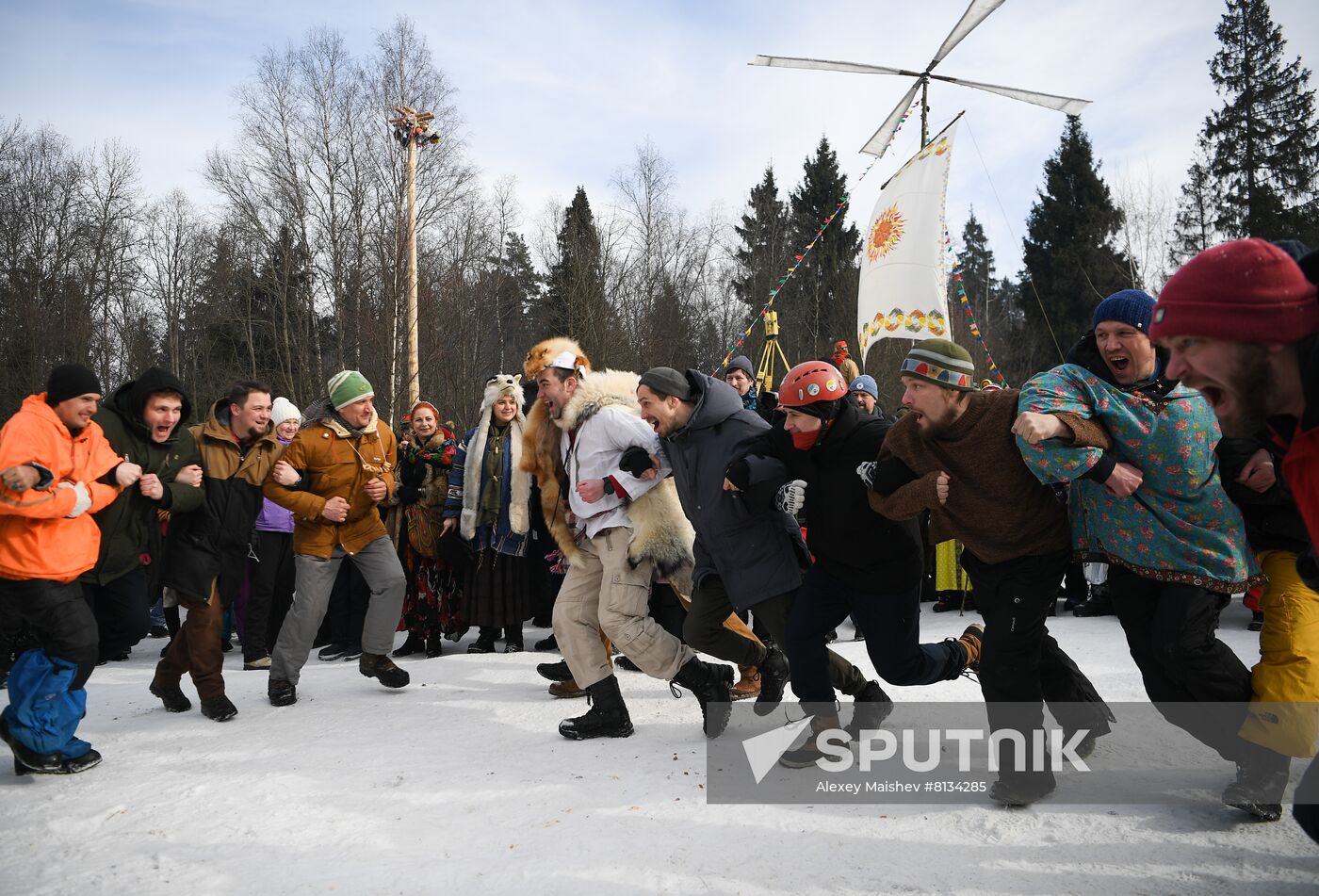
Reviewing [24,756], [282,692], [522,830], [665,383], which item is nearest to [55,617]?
[24,756]

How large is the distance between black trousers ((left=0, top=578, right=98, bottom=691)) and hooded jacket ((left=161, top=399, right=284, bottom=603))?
0.86 meters

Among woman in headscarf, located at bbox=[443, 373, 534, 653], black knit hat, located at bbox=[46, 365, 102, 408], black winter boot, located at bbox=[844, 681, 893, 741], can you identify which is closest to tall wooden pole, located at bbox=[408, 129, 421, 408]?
woman in headscarf, located at bbox=[443, 373, 534, 653]

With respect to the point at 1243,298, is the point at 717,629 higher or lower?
lower

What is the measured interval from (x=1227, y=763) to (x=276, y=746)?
15.0 ft

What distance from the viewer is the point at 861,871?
9.07ft

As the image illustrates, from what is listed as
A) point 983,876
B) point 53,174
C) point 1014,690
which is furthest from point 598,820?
point 53,174

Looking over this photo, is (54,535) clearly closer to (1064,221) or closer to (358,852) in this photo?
(358,852)

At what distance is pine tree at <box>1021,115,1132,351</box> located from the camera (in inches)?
1297

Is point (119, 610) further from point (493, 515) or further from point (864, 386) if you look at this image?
point (864, 386)

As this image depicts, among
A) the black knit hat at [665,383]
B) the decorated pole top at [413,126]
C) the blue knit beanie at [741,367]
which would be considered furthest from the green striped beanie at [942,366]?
the decorated pole top at [413,126]

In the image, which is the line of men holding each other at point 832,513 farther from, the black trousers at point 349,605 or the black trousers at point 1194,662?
the black trousers at point 349,605

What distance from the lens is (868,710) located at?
4.18m

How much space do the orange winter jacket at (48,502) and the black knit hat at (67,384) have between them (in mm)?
56

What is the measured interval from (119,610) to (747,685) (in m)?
3.65
